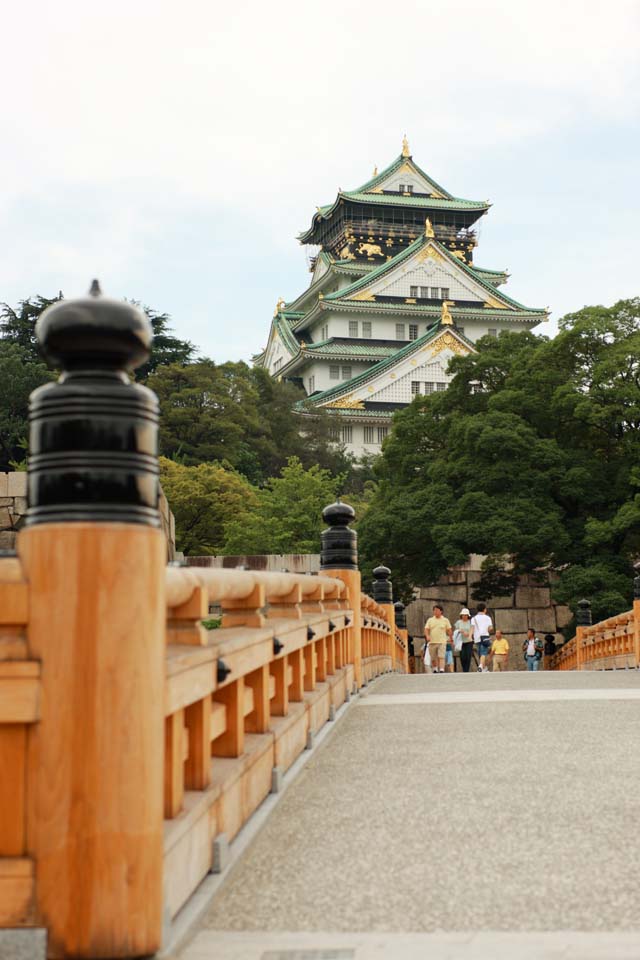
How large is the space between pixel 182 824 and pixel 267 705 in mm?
1692

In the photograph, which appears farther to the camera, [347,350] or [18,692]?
[347,350]

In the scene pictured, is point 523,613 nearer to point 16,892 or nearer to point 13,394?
point 13,394

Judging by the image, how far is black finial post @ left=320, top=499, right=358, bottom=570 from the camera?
9664 millimetres

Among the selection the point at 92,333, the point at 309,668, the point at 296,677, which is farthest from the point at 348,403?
the point at 92,333

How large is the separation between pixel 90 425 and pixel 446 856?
194 centimetres

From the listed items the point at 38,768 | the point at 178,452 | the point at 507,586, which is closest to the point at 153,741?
the point at 38,768

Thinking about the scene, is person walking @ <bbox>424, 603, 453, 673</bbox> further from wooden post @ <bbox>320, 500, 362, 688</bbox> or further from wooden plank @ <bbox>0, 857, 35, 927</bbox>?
wooden plank @ <bbox>0, 857, 35, 927</bbox>

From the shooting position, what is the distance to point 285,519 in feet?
104

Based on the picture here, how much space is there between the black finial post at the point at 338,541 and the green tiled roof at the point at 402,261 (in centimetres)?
4767

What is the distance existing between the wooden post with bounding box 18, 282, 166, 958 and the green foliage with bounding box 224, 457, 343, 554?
27.4m

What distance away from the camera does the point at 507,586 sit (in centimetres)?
3028

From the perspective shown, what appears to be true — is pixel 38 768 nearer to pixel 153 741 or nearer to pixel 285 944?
pixel 153 741

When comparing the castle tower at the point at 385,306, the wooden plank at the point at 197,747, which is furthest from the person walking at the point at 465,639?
the castle tower at the point at 385,306

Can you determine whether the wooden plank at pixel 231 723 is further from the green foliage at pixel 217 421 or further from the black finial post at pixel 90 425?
the green foliage at pixel 217 421
